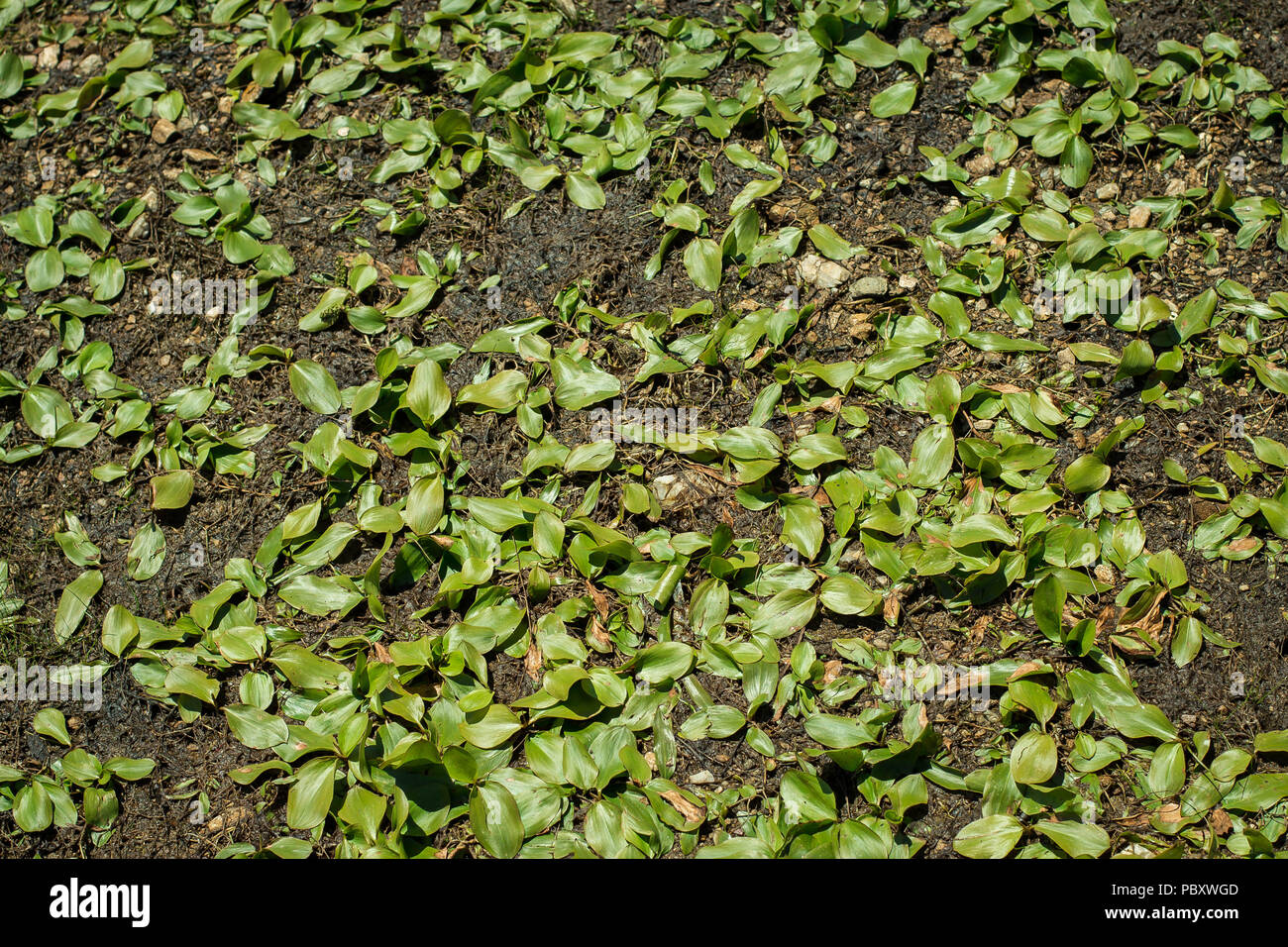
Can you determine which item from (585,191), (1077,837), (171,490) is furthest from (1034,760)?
(171,490)

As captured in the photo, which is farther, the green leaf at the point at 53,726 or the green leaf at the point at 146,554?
the green leaf at the point at 146,554

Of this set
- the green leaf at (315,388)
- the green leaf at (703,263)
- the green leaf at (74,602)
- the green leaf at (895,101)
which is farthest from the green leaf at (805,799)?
the green leaf at (895,101)

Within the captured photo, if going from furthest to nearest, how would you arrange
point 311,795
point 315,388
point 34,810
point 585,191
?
1. point 585,191
2. point 315,388
3. point 34,810
4. point 311,795

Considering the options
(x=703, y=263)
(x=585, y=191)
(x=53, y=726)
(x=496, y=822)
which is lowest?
(x=53, y=726)

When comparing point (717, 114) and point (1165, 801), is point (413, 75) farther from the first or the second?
point (1165, 801)

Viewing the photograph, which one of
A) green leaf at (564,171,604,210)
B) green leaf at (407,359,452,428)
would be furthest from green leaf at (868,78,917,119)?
green leaf at (407,359,452,428)

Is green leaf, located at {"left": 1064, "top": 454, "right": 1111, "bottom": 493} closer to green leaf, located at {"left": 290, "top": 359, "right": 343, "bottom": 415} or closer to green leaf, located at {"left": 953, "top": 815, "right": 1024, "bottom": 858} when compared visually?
green leaf, located at {"left": 953, "top": 815, "right": 1024, "bottom": 858}

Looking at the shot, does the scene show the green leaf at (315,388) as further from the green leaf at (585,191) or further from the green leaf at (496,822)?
the green leaf at (496,822)

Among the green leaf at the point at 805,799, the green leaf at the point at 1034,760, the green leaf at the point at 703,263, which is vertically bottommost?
the green leaf at the point at 805,799

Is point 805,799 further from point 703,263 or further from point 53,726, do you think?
point 53,726

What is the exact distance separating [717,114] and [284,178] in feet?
4.44

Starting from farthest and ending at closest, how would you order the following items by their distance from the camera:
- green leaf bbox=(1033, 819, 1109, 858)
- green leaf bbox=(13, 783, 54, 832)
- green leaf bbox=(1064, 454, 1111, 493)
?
1. green leaf bbox=(1064, 454, 1111, 493)
2. green leaf bbox=(13, 783, 54, 832)
3. green leaf bbox=(1033, 819, 1109, 858)

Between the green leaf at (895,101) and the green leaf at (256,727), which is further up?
the green leaf at (895,101)

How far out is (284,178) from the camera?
2783 millimetres
